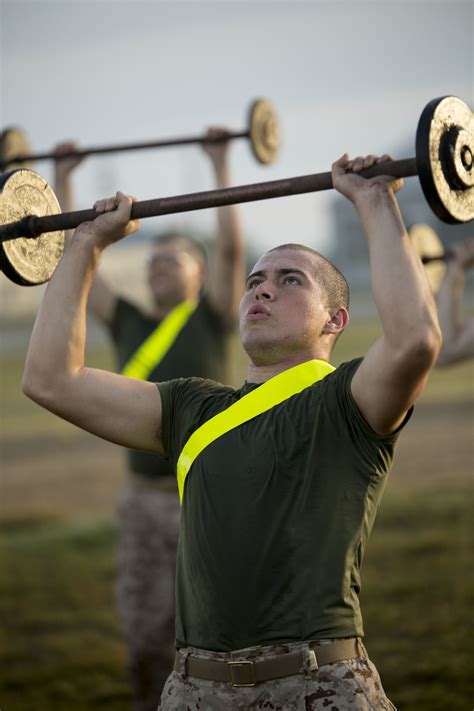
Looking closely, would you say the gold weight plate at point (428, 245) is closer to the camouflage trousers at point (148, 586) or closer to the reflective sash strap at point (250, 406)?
the camouflage trousers at point (148, 586)

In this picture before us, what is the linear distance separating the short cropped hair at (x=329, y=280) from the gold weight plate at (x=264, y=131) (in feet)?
7.53

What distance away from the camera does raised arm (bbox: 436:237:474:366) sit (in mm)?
4828

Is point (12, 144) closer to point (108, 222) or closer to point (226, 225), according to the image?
point (226, 225)

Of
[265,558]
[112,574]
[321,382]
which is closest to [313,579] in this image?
[265,558]

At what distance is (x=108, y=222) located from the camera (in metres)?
2.80

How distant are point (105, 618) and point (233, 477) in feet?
16.7

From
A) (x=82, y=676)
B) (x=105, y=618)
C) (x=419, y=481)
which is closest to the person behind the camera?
(x=82, y=676)

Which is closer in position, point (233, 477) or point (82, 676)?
point (233, 477)

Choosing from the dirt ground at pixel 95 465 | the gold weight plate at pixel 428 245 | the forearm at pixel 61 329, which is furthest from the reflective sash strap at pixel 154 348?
the dirt ground at pixel 95 465

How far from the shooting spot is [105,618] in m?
7.18

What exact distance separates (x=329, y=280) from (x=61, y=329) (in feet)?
2.48

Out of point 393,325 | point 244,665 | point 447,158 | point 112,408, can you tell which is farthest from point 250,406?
point 447,158

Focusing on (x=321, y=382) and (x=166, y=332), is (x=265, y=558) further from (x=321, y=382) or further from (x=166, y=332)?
(x=166, y=332)

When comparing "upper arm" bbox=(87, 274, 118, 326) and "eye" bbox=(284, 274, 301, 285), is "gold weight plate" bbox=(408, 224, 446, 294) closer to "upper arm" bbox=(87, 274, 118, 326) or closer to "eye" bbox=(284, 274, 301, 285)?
"upper arm" bbox=(87, 274, 118, 326)
